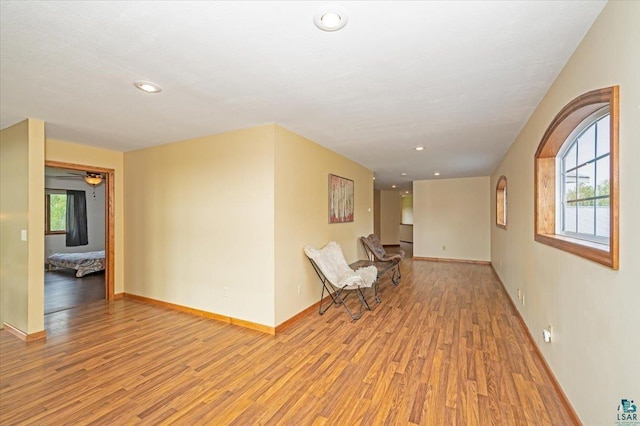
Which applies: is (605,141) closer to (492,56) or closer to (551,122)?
(551,122)

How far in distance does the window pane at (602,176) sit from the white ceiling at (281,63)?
2.39 feet

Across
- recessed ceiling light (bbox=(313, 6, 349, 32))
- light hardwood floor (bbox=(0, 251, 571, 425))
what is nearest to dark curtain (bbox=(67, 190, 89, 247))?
light hardwood floor (bbox=(0, 251, 571, 425))

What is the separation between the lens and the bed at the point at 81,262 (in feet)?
20.1

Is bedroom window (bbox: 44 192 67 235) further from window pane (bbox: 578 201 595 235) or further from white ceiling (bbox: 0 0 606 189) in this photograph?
window pane (bbox: 578 201 595 235)

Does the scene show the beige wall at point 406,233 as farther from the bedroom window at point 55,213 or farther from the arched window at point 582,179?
the bedroom window at point 55,213

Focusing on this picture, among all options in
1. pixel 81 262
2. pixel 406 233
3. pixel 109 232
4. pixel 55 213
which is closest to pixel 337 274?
pixel 109 232

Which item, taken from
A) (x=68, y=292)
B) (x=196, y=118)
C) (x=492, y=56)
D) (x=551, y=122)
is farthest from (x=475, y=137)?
(x=68, y=292)

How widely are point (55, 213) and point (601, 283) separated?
1025cm

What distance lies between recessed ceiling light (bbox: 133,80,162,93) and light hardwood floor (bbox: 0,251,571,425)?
7.69ft

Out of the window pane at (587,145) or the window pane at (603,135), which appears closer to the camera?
the window pane at (603,135)

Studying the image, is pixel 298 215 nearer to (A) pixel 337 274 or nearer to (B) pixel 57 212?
(A) pixel 337 274

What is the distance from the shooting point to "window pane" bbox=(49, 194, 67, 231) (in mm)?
7316

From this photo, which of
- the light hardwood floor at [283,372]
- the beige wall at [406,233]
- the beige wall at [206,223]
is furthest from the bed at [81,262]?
the beige wall at [406,233]

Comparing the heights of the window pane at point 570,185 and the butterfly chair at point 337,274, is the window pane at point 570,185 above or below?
above
